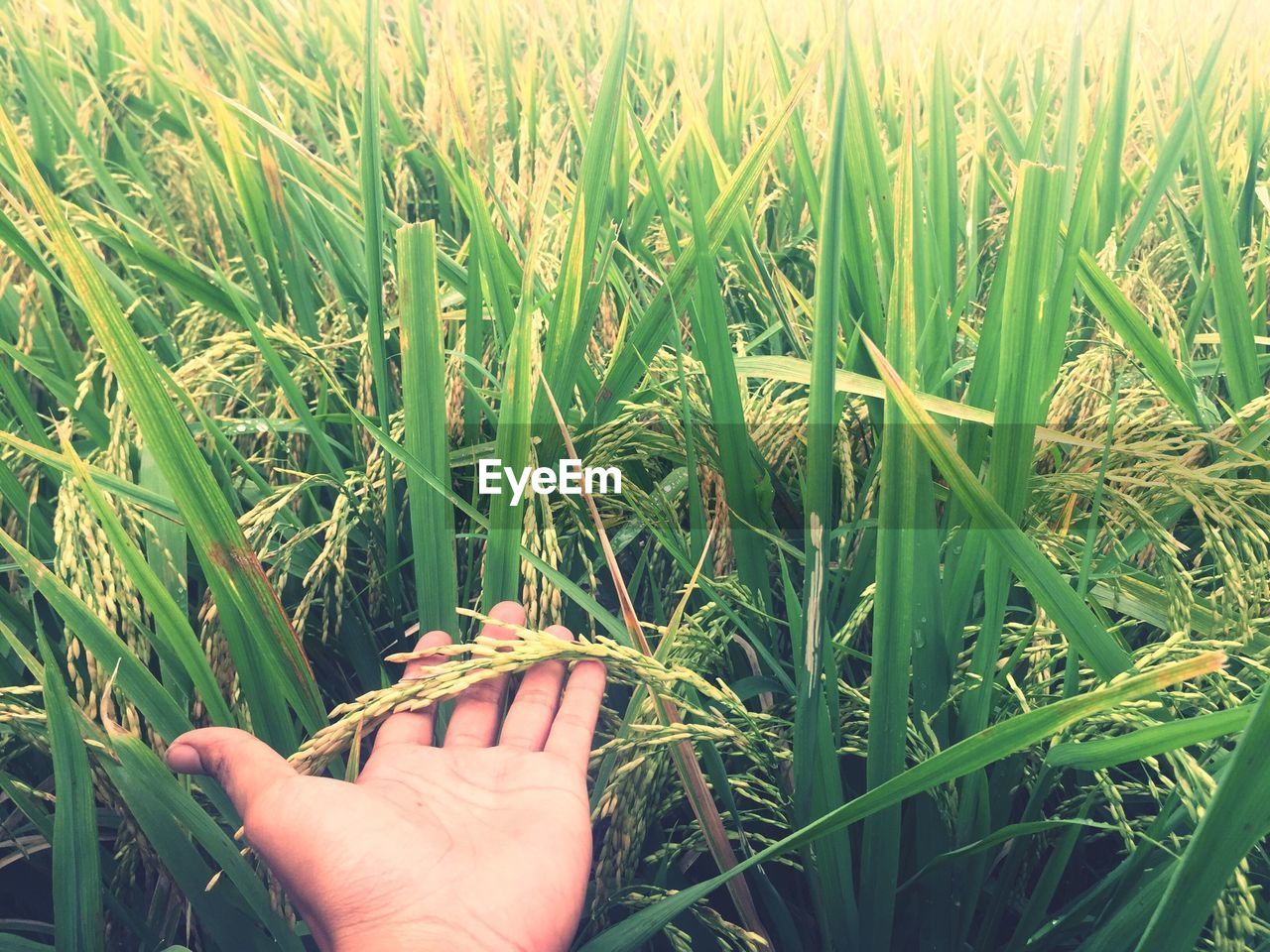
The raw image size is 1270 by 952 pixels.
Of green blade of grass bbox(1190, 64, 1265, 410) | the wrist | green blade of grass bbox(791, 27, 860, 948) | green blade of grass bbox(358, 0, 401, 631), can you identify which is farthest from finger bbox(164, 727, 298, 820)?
green blade of grass bbox(1190, 64, 1265, 410)

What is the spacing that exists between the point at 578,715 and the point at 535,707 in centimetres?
5

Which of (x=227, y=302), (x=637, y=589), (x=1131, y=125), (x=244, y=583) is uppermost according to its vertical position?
(x=1131, y=125)

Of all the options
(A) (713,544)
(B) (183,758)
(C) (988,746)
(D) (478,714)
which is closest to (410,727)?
(D) (478,714)

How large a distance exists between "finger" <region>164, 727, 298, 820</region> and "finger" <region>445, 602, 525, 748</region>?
16 cm

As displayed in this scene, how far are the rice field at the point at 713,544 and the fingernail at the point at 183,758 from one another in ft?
0.06

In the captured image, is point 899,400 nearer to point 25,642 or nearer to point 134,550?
point 134,550

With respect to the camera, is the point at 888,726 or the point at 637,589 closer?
the point at 888,726

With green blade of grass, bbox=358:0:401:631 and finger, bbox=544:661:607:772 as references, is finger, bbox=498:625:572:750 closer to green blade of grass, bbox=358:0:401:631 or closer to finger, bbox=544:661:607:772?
finger, bbox=544:661:607:772

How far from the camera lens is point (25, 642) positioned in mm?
720

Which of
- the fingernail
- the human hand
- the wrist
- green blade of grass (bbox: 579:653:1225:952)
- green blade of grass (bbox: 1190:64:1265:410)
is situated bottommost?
the wrist

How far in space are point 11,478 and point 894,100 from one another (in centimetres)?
149

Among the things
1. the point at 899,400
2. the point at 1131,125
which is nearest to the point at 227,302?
the point at 899,400

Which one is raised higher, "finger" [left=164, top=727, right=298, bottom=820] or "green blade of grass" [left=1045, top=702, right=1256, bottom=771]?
"green blade of grass" [left=1045, top=702, right=1256, bottom=771]

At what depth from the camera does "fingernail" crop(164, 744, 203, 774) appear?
1.85 ft
